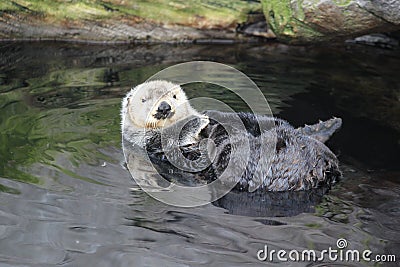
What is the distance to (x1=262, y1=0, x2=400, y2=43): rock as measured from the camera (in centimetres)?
476

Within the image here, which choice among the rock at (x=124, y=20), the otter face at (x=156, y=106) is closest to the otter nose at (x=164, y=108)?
the otter face at (x=156, y=106)

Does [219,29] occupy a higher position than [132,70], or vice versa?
[219,29]

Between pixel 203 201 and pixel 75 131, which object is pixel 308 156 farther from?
pixel 75 131

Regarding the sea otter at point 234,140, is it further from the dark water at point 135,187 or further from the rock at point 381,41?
the rock at point 381,41

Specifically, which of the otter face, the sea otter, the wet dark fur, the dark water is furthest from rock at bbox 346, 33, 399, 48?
the wet dark fur

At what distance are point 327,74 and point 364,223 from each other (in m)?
3.43

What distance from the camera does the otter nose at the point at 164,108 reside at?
371 centimetres

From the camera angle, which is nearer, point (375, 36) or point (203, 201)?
point (203, 201)

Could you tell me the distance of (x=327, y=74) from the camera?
620 cm

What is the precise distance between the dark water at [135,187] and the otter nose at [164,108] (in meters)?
0.45

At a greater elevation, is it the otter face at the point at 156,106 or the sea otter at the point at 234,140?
the otter face at the point at 156,106

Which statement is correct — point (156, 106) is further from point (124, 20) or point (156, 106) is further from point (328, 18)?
point (124, 20)

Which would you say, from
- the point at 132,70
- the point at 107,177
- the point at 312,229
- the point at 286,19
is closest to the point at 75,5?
the point at 132,70

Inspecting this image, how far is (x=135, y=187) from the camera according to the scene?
3406 millimetres
